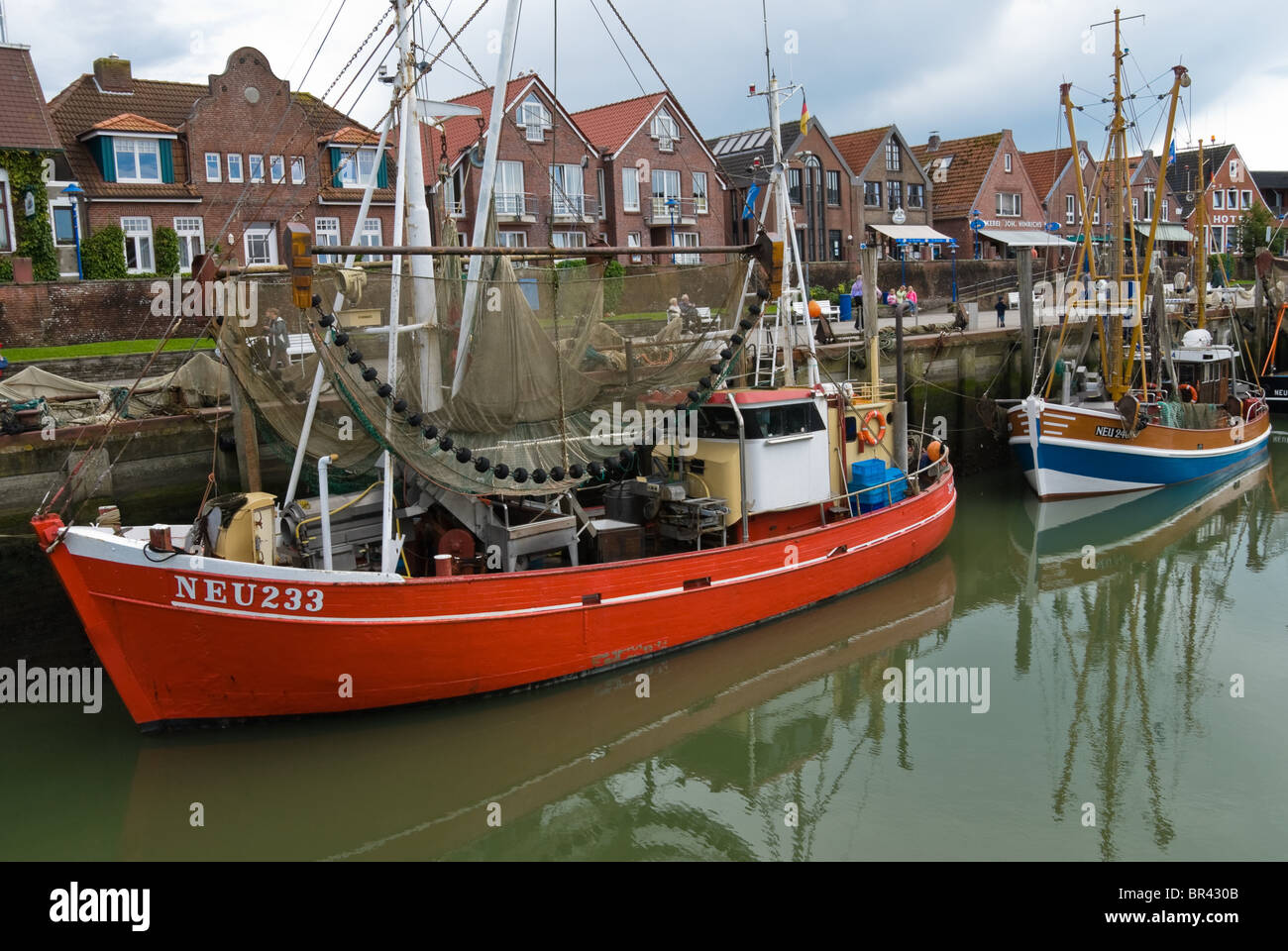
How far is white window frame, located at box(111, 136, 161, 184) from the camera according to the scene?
29.0 meters

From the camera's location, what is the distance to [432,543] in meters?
12.0

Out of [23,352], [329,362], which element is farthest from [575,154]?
[329,362]

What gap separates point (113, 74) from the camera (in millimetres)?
31500

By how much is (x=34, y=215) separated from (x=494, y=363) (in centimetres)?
1933

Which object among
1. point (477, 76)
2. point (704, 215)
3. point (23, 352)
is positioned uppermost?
point (704, 215)

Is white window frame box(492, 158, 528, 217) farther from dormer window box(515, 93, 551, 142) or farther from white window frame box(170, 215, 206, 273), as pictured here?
white window frame box(170, 215, 206, 273)

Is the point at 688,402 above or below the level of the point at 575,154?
below

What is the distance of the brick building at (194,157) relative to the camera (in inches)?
1142

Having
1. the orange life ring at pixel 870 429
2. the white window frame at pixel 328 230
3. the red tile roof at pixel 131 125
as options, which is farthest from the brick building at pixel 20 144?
the orange life ring at pixel 870 429

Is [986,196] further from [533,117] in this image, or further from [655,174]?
[533,117]

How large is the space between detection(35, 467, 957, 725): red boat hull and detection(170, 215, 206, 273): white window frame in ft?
74.8

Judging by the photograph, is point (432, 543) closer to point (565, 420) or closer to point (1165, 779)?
point (565, 420)
